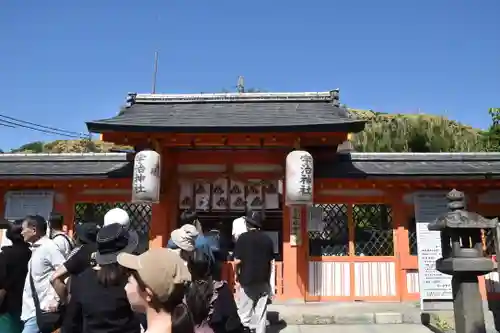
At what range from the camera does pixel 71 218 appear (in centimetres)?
972

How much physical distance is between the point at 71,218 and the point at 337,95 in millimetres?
6879

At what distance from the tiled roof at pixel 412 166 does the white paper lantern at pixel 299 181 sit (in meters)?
1.15

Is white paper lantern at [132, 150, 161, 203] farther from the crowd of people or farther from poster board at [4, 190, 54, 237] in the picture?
the crowd of people

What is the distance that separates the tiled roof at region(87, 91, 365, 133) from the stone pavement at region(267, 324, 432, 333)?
354cm

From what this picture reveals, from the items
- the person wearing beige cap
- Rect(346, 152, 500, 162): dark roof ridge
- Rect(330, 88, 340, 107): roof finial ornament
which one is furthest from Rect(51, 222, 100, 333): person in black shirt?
Rect(330, 88, 340, 107): roof finial ornament

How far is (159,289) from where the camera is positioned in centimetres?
191

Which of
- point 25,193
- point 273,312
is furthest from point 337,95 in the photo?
point 25,193

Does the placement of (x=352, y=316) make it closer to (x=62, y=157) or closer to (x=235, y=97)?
(x=235, y=97)

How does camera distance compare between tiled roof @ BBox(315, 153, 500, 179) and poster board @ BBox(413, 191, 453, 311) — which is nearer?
poster board @ BBox(413, 191, 453, 311)

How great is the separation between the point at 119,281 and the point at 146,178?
558 centimetres

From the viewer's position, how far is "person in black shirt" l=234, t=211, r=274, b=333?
18.8 ft

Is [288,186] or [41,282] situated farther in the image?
[288,186]

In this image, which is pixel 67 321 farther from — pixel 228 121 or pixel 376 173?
pixel 376 173

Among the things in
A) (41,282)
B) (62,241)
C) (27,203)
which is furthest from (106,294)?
(27,203)
